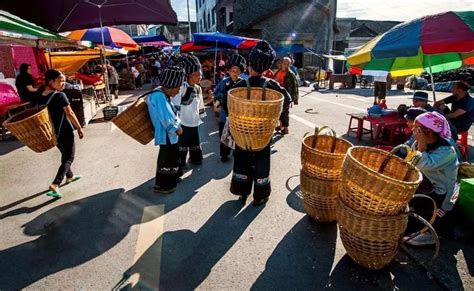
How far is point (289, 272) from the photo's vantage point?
Result: 274 centimetres

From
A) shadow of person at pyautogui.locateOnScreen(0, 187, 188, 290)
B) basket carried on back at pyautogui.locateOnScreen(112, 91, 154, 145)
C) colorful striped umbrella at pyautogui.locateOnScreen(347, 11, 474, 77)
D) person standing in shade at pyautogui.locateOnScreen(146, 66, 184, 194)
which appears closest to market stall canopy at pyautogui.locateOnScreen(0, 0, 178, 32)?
person standing in shade at pyautogui.locateOnScreen(146, 66, 184, 194)

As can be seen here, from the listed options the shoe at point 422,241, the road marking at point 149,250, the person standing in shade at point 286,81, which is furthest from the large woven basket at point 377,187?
the person standing in shade at point 286,81

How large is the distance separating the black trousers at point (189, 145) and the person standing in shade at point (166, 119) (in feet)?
2.53

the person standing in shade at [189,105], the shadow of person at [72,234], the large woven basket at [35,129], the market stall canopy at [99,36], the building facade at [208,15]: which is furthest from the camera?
the building facade at [208,15]

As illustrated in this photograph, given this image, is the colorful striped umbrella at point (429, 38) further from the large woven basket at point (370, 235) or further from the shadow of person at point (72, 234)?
the shadow of person at point (72, 234)

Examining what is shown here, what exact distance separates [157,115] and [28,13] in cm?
497

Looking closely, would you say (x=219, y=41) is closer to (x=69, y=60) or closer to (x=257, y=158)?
(x=69, y=60)

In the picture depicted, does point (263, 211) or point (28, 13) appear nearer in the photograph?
point (263, 211)

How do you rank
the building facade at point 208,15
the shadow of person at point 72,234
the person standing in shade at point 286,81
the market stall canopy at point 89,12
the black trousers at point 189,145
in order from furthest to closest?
1. the building facade at point 208,15
2. the person standing in shade at point 286,81
3. the market stall canopy at point 89,12
4. the black trousers at point 189,145
5. the shadow of person at point 72,234

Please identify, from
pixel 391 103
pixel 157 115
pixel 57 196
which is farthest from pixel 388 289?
pixel 391 103

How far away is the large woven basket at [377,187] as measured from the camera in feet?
7.39

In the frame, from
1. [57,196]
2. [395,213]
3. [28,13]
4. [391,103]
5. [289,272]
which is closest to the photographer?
[395,213]

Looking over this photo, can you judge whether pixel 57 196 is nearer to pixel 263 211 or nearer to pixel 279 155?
pixel 263 211

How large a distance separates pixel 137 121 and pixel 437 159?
3.39 m
